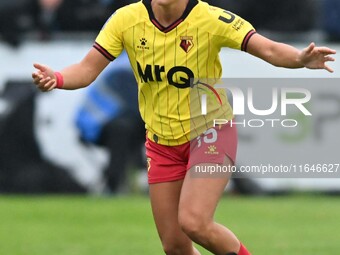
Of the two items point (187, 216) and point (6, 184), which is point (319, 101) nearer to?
point (6, 184)

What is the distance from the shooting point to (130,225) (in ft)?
36.0

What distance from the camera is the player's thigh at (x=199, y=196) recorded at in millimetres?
6901

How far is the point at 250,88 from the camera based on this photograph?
1158 centimetres

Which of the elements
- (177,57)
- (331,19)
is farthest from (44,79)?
(331,19)

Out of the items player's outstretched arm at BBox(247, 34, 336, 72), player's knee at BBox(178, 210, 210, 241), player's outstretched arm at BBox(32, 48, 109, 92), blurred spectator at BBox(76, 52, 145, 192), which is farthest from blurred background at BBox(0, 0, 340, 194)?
player's knee at BBox(178, 210, 210, 241)

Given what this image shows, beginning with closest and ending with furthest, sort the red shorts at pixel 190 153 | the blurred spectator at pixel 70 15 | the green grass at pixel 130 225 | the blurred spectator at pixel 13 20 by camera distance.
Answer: the red shorts at pixel 190 153 < the green grass at pixel 130 225 < the blurred spectator at pixel 13 20 < the blurred spectator at pixel 70 15

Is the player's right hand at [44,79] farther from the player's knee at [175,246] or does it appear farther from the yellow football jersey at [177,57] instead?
the player's knee at [175,246]

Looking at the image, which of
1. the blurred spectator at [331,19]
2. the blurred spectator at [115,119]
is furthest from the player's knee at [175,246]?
the blurred spectator at [331,19]

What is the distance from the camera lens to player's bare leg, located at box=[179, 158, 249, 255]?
6.88 metres

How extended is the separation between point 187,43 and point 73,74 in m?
0.77

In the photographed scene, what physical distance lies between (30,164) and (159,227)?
5.75m

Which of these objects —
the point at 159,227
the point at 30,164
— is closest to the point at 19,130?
the point at 30,164

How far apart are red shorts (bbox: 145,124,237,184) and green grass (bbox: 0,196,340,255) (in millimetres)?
2163

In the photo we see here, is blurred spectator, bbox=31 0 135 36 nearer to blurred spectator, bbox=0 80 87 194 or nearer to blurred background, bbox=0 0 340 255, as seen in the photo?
blurred background, bbox=0 0 340 255
